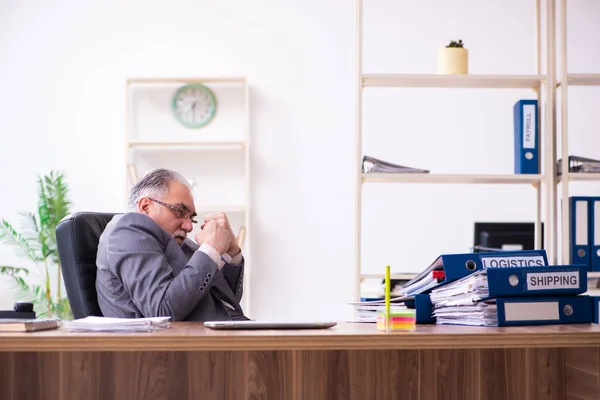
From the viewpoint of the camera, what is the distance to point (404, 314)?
5.23ft

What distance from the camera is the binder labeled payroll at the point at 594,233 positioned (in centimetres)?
346

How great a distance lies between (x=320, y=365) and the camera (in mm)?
1622

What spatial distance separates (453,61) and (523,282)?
6.72 feet

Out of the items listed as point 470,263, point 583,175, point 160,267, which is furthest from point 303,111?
point 470,263

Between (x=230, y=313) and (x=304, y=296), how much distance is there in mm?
2848

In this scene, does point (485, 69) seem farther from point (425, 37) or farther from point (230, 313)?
point (230, 313)

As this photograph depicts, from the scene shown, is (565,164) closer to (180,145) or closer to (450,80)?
(450,80)

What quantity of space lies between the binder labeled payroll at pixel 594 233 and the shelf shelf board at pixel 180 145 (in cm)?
232

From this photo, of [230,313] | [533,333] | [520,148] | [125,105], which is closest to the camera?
[533,333]

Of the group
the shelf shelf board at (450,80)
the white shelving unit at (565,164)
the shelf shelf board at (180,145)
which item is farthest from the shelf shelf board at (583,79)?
the shelf shelf board at (180,145)

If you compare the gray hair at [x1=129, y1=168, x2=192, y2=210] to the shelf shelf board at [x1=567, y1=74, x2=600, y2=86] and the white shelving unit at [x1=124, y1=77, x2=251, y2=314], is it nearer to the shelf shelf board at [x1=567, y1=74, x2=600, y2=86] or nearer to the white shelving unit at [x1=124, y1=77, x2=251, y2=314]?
the shelf shelf board at [x1=567, y1=74, x2=600, y2=86]

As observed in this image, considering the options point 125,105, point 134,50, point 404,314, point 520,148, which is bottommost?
point 404,314

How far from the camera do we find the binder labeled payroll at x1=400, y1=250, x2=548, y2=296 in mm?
1884

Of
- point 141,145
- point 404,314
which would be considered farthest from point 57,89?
point 404,314
